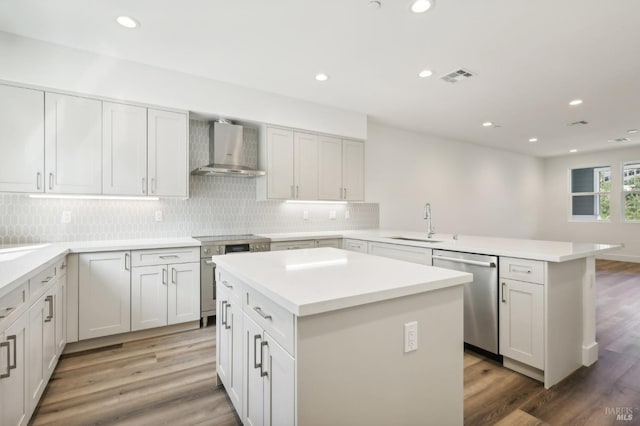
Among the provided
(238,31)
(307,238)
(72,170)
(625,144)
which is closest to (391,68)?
(238,31)

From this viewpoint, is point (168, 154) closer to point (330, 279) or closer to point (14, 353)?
point (14, 353)

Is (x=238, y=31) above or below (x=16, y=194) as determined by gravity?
above

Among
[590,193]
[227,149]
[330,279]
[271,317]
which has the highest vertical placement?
[227,149]

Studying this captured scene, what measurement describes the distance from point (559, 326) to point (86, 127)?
431 centimetres

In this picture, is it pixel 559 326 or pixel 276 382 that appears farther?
pixel 559 326

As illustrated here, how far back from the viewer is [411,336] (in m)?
1.37

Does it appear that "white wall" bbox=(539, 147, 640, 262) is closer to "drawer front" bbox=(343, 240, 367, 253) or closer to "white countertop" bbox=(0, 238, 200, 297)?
"drawer front" bbox=(343, 240, 367, 253)

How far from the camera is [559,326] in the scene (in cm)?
234

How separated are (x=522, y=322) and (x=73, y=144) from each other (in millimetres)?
4093

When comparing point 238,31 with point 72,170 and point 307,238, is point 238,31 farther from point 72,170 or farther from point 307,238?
point 307,238

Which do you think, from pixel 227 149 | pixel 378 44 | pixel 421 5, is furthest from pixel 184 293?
pixel 421 5

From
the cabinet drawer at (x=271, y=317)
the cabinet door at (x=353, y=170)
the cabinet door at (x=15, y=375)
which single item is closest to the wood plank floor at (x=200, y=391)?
the cabinet door at (x=15, y=375)

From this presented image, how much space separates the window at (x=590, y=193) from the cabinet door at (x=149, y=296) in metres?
9.82

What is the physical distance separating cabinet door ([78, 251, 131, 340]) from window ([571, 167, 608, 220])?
10.1 meters
